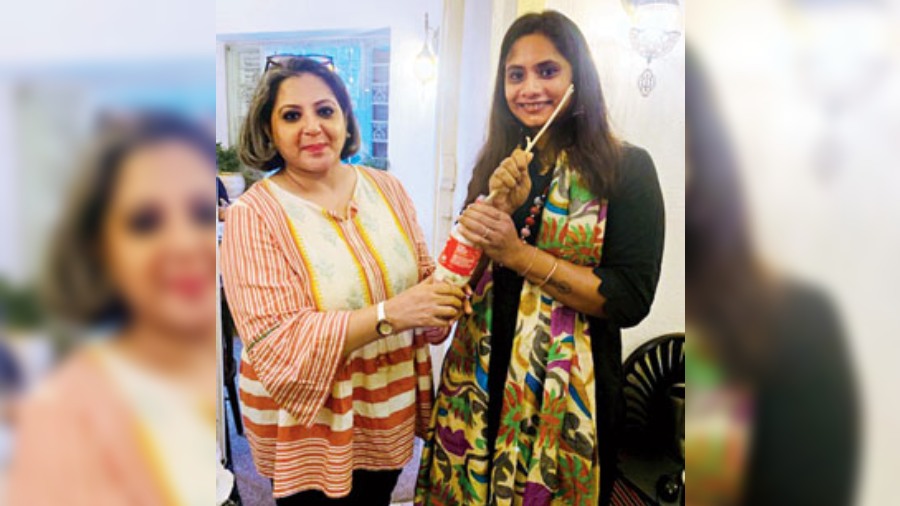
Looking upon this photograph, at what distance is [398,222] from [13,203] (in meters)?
0.52

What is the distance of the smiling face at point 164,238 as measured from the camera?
1.28 ft

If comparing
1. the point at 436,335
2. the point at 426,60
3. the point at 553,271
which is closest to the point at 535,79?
the point at 426,60

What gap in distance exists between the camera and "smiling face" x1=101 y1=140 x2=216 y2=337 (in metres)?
0.39

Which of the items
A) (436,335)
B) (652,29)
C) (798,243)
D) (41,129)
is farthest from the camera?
(436,335)

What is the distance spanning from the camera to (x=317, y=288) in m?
0.78

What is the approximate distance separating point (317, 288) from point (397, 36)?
39cm

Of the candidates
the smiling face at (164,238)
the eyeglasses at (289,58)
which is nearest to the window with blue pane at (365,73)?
the eyeglasses at (289,58)

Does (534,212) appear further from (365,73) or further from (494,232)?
(365,73)

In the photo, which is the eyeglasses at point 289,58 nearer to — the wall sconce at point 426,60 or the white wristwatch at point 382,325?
the wall sconce at point 426,60

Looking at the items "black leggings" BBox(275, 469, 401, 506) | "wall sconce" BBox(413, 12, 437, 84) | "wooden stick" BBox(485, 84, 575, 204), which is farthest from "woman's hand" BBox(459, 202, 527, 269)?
"black leggings" BBox(275, 469, 401, 506)

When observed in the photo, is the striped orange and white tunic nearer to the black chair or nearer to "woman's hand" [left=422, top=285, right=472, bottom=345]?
"woman's hand" [left=422, top=285, right=472, bottom=345]

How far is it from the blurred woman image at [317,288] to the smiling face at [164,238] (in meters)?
0.32

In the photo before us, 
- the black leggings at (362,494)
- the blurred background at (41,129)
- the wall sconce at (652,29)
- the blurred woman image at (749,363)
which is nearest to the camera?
the blurred background at (41,129)

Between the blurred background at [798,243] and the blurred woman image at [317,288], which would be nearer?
the blurred background at [798,243]
